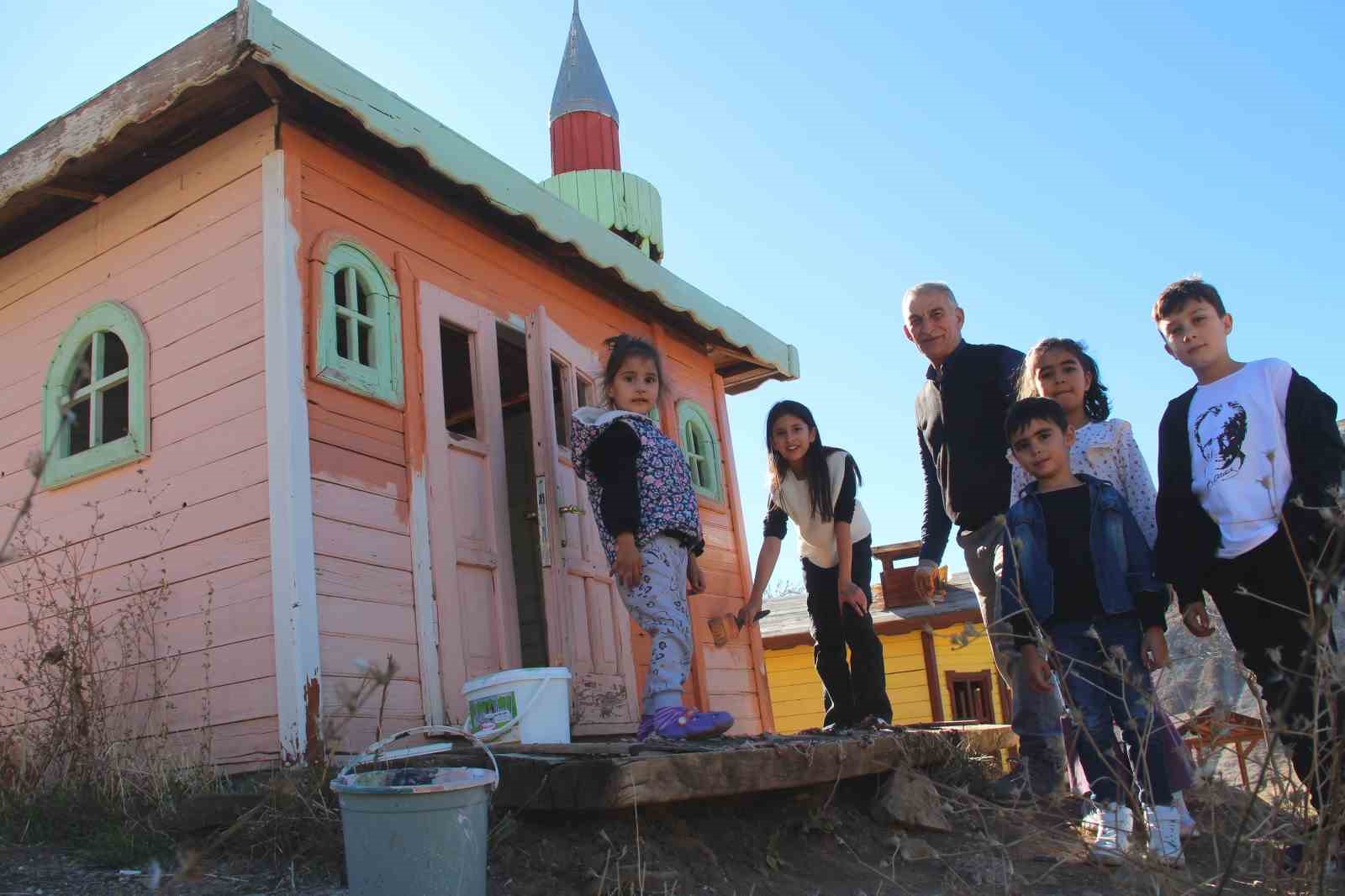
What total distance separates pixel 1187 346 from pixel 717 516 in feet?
12.6

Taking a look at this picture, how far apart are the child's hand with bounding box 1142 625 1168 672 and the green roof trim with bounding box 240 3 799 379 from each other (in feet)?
10.6

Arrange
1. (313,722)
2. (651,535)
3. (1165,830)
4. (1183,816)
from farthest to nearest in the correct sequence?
(651,535), (313,722), (1183,816), (1165,830)

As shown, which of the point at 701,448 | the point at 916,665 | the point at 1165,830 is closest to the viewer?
the point at 1165,830

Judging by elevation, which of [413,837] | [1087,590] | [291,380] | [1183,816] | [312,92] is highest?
[312,92]

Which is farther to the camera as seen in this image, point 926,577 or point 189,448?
point 926,577

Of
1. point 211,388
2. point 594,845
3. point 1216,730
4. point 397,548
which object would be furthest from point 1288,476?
point 211,388

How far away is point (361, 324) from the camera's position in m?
4.82

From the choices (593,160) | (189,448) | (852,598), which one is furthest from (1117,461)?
(593,160)

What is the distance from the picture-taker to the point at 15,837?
12.2 ft

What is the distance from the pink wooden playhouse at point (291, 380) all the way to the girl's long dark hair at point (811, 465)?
1.02 meters

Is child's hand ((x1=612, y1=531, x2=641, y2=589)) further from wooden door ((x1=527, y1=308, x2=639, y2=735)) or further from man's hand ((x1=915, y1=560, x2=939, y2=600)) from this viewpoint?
man's hand ((x1=915, y1=560, x2=939, y2=600))

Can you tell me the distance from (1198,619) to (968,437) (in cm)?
139

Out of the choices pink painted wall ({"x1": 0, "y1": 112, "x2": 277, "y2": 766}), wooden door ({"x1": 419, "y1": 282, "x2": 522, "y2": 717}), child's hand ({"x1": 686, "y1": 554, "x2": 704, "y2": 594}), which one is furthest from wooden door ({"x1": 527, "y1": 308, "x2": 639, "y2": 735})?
pink painted wall ({"x1": 0, "y1": 112, "x2": 277, "y2": 766})

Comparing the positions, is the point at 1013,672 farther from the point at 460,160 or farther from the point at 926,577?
A: the point at 460,160
